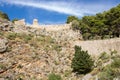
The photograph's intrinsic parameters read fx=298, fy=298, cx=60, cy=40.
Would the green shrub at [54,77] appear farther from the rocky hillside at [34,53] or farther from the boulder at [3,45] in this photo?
the boulder at [3,45]

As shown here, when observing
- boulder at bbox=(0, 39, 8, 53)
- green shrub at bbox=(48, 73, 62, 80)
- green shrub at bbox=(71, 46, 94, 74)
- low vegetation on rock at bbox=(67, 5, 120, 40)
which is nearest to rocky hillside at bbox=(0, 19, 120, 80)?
boulder at bbox=(0, 39, 8, 53)

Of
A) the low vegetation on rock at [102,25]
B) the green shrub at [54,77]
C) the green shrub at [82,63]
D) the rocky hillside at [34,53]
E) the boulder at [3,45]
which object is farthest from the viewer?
the low vegetation on rock at [102,25]

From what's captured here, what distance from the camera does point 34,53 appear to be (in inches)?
1710

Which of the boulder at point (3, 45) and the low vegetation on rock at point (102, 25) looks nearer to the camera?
the boulder at point (3, 45)

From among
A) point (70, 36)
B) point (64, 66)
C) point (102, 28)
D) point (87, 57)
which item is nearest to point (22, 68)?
point (64, 66)

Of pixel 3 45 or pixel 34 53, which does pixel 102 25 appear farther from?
pixel 3 45

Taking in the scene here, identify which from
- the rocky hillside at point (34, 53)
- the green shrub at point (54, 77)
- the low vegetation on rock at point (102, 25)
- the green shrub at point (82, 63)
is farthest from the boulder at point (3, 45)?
the low vegetation on rock at point (102, 25)

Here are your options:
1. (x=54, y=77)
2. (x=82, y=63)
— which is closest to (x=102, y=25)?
(x=82, y=63)

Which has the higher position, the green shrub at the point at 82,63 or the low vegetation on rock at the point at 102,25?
the low vegetation on rock at the point at 102,25

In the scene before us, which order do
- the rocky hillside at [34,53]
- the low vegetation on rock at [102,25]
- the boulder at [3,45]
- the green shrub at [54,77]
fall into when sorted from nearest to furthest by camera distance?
1. the green shrub at [54,77]
2. the rocky hillside at [34,53]
3. the boulder at [3,45]
4. the low vegetation on rock at [102,25]

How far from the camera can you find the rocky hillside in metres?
39.8

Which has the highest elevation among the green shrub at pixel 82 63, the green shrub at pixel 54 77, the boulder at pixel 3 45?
the boulder at pixel 3 45

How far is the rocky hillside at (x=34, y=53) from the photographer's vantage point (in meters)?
39.8

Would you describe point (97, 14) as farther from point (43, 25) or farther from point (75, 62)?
point (75, 62)
